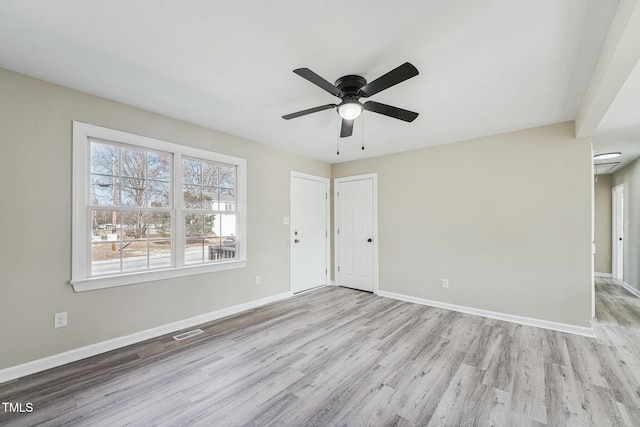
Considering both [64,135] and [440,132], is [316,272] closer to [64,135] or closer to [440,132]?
[440,132]

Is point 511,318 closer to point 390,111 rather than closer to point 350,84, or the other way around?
point 390,111

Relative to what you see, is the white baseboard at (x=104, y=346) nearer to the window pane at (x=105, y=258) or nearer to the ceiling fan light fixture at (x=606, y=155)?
the window pane at (x=105, y=258)

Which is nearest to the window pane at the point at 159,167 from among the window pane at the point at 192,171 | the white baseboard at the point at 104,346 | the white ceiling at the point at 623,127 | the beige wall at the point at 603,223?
the window pane at the point at 192,171

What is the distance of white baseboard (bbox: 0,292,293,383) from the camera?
7.09 feet

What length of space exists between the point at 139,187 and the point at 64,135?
74 cm

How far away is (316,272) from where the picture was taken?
5074mm

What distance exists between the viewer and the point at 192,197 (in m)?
3.34

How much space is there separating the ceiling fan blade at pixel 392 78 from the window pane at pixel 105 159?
2557mm

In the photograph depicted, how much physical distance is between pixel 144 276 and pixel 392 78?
303 cm

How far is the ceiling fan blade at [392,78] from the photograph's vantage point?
5.37ft

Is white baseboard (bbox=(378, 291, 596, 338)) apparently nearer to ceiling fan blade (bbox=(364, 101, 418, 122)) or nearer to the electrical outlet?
ceiling fan blade (bbox=(364, 101, 418, 122))

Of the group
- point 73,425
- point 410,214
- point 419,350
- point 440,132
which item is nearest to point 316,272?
point 410,214

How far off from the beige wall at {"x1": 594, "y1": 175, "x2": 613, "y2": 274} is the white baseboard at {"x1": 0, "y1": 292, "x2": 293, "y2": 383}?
7608mm

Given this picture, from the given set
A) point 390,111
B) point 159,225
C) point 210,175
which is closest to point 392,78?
point 390,111
